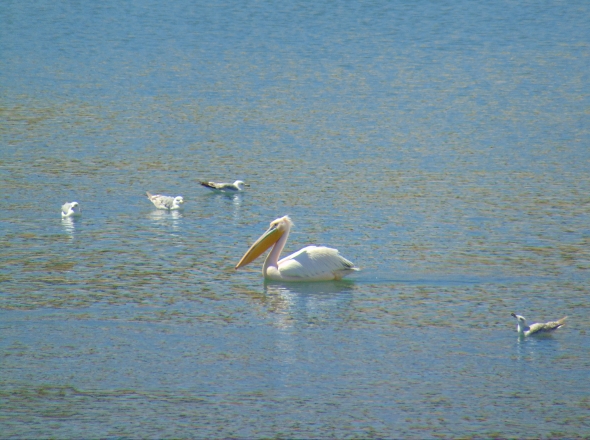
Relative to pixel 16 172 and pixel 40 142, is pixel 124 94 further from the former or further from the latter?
pixel 16 172

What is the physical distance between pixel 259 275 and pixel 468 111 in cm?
841

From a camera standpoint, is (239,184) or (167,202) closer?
(167,202)

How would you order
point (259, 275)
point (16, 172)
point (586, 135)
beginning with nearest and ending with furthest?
point (259, 275), point (16, 172), point (586, 135)

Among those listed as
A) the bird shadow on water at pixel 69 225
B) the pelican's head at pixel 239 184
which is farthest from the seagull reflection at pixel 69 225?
the pelican's head at pixel 239 184

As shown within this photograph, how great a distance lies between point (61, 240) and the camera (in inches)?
374

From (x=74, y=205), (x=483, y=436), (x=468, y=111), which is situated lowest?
(x=483, y=436)

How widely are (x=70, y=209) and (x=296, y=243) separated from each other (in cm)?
226

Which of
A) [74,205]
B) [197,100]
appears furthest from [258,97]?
[74,205]

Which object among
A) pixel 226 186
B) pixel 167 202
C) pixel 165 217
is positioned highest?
pixel 226 186

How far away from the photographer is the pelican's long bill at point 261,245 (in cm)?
889

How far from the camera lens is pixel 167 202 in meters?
10.6

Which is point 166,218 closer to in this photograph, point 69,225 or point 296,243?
point 69,225

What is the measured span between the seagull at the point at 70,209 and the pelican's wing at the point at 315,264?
2482mm

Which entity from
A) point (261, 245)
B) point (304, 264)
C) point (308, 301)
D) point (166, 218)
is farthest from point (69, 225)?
point (308, 301)
